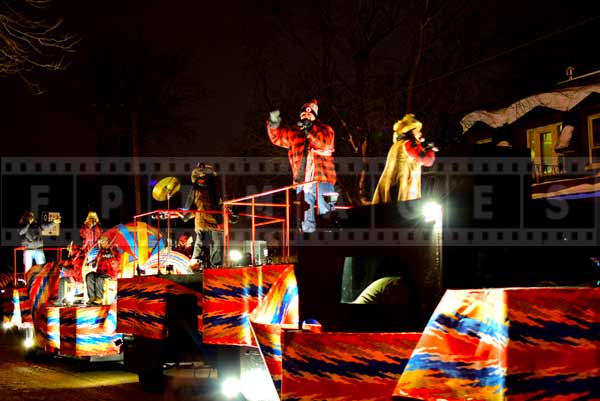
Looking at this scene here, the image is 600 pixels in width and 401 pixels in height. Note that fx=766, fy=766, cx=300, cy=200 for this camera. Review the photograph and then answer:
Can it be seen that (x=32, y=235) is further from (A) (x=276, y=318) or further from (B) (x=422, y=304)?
(B) (x=422, y=304)

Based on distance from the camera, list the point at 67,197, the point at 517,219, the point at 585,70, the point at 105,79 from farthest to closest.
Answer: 1. the point at 67,197
2. the point at 105,79
3. the point at 585,70
4. the point at 517,219

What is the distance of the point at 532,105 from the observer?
21.2m

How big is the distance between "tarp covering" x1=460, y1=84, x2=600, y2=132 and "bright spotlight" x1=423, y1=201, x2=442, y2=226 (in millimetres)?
14225

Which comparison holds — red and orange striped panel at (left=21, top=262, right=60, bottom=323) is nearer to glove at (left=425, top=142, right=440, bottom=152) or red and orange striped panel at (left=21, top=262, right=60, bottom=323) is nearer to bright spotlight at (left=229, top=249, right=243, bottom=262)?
bright spotlight at (left=229, top=249, right=243, bottom=262)

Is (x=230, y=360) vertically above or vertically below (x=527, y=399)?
below

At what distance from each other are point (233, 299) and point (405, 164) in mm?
2921

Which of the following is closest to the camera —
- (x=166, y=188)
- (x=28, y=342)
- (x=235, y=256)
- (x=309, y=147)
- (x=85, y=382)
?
(x=309, y=147)

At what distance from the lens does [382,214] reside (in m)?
7.71

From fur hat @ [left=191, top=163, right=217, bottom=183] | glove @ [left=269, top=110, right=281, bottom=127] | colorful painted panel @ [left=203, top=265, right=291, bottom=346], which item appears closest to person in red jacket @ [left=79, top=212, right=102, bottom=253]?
fur hat @ [left=191, top=163, right=217, bottom=183]

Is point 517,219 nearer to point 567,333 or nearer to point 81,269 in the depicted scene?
point 567,333

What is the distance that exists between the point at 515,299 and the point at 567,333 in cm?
35

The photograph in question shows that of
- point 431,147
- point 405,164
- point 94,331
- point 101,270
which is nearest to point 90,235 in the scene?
point 101,270

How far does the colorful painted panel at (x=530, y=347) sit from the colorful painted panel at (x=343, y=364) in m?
1.46

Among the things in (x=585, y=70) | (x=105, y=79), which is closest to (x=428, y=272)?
(x=585, y=70)
